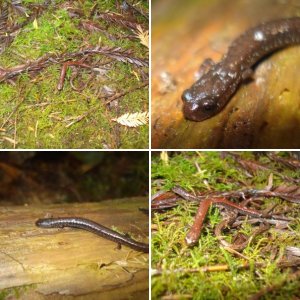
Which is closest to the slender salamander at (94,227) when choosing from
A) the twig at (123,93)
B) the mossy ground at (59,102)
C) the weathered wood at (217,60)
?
the mossy ground at (59,102)

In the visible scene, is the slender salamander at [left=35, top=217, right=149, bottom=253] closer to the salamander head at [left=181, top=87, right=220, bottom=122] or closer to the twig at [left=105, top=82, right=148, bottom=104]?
the twig at [left=105, top=82, right=148, bottom=104]

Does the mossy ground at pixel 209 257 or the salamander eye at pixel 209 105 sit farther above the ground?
the salamander eye at pixel 209 105

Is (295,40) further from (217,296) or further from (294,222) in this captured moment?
(217,296)

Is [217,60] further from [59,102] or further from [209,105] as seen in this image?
[59,102]

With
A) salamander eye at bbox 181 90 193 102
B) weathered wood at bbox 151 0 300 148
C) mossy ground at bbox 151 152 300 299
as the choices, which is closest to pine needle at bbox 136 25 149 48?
weathered wood at bbox 151 0 300 148

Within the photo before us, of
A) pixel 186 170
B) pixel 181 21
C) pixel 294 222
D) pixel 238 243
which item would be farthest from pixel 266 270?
pixel 181 21

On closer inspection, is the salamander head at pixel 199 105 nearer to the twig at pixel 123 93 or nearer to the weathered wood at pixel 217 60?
the weathered wood at pixel 217 60
